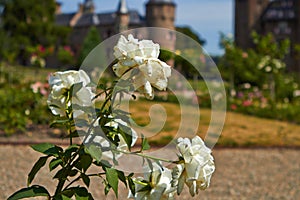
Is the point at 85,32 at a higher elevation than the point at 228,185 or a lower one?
lower

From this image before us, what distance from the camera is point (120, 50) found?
1.43 meters

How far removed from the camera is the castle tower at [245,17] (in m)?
39.3

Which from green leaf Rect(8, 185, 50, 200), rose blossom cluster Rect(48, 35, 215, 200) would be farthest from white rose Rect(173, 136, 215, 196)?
green leaf Rect(8, 185, 50, 200)

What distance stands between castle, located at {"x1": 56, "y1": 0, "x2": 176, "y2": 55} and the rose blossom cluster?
35.0 m

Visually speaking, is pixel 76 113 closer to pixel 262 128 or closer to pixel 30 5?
pixel 262 128

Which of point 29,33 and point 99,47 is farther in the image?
point 29,33

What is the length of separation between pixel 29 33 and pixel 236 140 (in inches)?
1302

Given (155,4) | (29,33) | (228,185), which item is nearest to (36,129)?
(228,185)

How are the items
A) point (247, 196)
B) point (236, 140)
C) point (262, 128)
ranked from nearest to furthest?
point (247, 196) → point (236, 140) → point (262, 128)


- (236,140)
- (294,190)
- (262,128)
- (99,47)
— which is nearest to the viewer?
(99,47)

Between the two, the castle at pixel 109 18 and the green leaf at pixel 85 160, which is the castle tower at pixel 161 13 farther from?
the green leaf at pixel 85 160

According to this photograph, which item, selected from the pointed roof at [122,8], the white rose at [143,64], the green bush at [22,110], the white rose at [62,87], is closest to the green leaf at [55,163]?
the white rose at [62,87]

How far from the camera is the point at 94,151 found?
142cm

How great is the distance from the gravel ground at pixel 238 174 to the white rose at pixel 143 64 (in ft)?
8.21
